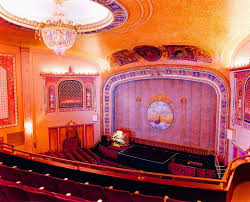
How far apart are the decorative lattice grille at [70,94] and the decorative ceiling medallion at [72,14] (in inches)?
186

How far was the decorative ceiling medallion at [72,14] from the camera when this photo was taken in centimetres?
591

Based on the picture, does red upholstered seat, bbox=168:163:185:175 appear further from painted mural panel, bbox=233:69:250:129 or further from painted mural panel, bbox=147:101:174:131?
painted mural panel, bbox=233:69:250:129

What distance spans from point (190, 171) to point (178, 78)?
14.4ft

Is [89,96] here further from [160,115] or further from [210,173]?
[210,173]

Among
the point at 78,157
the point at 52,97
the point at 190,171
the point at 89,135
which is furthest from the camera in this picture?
the point at 89,135

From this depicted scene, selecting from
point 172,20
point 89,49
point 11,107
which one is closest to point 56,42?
point 172,20

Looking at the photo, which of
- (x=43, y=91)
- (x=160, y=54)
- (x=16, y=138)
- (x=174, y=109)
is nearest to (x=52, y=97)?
(x=43, y=91)

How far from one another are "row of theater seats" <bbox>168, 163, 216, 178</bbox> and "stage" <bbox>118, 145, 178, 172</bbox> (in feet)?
1.03

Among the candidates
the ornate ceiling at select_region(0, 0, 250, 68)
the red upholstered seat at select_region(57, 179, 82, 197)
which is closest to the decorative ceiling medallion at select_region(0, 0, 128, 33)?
the ornate ceiling at select_region(0, 0, 250, 68)

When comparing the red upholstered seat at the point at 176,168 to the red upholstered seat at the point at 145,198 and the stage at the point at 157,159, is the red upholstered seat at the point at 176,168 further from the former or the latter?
the red upholstered seat at the point at 145,198

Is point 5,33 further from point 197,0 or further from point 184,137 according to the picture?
point 184,137

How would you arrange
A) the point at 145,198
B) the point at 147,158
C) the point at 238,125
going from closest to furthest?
the point at 145,198 < the point at 238,125 < the point at 147,158

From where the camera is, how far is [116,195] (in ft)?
9.91

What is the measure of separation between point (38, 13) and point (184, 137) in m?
8.49
